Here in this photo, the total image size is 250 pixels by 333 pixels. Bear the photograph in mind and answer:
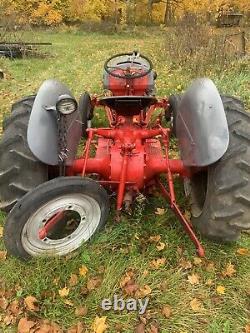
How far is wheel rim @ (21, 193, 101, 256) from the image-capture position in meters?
2.77

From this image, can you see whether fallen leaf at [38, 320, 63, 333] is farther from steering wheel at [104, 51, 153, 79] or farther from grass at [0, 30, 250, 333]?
steering wheel at [104, 51, 153, 79]

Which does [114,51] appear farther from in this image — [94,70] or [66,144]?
[66,144]

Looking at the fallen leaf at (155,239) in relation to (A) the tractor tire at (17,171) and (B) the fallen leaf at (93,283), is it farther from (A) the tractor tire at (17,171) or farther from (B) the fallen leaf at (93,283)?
(A) the tractor tire at (17,171)

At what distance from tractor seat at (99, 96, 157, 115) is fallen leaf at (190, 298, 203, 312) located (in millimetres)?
1711

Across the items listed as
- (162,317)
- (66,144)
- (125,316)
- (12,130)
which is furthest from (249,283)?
(12,130)

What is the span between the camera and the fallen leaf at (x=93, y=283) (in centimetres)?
303

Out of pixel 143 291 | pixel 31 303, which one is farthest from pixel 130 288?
pixel 31 303

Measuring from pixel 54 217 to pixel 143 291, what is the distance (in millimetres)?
885

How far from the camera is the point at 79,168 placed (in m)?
3.35

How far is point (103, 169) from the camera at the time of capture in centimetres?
338

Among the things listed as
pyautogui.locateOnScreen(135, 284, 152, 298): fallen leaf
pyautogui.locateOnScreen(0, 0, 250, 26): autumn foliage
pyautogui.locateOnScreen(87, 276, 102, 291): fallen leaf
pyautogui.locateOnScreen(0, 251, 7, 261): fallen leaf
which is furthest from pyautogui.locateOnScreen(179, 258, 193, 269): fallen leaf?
pyautogui.locateOnScreen(0, 0, 250, 26): autumn foliage

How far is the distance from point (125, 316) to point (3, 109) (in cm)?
516

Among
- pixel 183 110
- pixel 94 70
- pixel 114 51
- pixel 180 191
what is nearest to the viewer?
pixel 183 110

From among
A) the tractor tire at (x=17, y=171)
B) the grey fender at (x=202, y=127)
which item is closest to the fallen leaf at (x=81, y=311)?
the tractor tire at (x=17, y=171)
